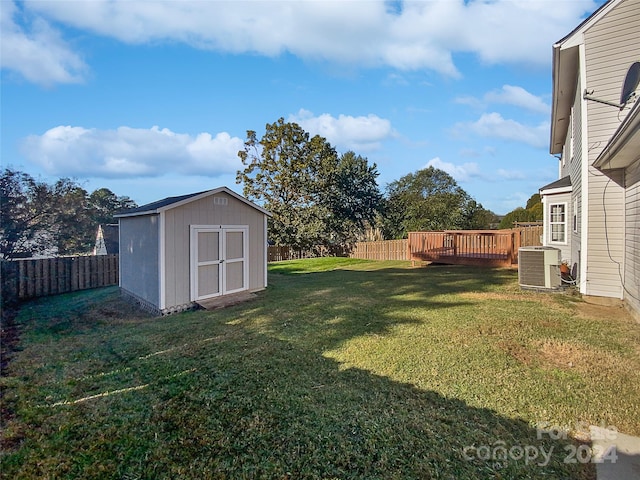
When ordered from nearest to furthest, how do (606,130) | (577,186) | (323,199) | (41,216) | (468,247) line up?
(606,130), (577,186), (41,216), (468,247), (323,199)

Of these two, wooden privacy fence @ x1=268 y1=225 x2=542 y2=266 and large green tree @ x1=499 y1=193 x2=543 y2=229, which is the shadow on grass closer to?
wooden privacy fence @ x1=268 y1=225 x2=542 y2=266

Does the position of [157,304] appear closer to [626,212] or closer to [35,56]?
[35,56]

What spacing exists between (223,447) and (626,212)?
7.94 m

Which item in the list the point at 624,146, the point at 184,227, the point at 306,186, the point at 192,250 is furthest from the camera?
the point at 306,186

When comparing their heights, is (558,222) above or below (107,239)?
above

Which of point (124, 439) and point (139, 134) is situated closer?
point (124, 439)

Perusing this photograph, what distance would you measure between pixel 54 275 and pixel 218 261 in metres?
5.96

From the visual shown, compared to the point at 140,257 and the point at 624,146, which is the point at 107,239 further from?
the point at 624,146

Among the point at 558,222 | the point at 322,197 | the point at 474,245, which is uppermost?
the point at 322,197

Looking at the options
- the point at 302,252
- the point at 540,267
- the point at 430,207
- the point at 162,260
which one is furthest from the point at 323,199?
the point at 162,260

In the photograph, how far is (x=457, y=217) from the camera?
20312 mm

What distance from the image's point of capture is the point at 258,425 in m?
2.58

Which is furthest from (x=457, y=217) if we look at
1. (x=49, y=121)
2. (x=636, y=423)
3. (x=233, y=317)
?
(x=49, y=121)

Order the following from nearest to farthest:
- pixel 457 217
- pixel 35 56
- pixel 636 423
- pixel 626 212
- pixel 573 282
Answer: pixel 636 423
pixel 626 212
pixel 35 56
pixel 573 282
pixel 457 217
